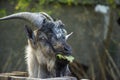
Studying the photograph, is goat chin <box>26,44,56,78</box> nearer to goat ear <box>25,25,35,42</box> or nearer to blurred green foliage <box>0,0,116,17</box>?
goat ear <box>25,25,35,42</box>

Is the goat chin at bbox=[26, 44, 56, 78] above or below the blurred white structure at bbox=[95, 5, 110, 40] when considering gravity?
below

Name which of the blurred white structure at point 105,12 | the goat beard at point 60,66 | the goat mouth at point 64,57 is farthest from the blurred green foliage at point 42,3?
the goat mouth at point 64,57

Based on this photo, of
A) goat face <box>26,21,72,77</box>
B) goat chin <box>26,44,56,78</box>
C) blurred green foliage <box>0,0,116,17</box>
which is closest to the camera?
goat face <box>26,21,72,77</box>

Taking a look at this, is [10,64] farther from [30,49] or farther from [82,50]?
[30,49]

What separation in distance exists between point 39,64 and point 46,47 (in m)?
0.32

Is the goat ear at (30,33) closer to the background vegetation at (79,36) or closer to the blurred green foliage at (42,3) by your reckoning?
the blurred green foliage at (42,3)

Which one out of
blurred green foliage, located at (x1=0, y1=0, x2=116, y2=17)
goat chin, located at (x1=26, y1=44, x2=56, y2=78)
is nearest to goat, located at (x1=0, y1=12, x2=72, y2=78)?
goat chin, located at (x1=26, y1=44, x2=56, y2=78)

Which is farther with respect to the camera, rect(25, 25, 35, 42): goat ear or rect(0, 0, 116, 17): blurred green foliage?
rect(0, 0, 116, 17): blurred green foliage

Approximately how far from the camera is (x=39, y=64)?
7426 mm

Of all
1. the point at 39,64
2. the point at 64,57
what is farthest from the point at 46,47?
the point at 64,57

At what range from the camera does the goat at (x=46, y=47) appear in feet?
23.3

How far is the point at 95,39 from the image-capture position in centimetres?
1537

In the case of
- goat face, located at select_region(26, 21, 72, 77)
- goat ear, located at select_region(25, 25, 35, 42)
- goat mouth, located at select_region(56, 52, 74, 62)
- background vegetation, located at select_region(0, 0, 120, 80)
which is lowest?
goat mouth, located at select_region(56, 52, 74, 62)

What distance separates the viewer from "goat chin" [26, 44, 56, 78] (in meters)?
7.22
